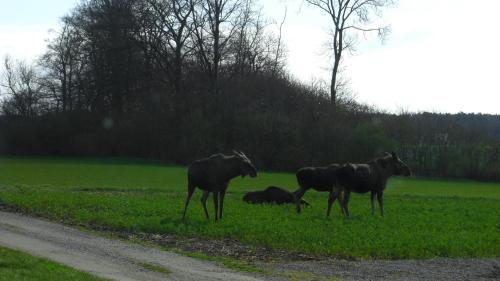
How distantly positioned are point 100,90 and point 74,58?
5.67 m

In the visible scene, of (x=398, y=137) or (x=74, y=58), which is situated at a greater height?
(x=74, y=58)

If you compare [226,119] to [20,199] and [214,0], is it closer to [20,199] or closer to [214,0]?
[214,0]

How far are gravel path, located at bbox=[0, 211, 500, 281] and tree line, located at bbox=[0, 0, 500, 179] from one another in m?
47.5

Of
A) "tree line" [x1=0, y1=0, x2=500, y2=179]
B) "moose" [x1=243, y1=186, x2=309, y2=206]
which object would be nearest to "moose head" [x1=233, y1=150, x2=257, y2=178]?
"moose" [x1=243, y1=186, x2=309, y2=206]

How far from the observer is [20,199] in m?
25.5

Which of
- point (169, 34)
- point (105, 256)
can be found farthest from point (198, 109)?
point (105, 256)

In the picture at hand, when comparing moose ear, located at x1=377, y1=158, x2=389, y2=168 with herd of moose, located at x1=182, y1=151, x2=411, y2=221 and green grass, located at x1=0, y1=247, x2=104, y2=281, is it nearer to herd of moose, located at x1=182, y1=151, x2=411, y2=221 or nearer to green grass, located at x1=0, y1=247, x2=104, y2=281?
herd of moose, located at x1=182, y1=151, x2=411, y2=221

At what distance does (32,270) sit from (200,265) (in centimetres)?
324

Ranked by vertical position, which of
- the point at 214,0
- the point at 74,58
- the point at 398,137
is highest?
the point at 214,0

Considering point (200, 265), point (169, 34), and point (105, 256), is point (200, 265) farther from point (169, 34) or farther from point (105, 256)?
point (169, 34)

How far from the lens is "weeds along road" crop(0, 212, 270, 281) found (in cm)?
1211

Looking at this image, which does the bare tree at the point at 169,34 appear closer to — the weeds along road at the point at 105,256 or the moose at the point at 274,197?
the moose at the point at 274,197

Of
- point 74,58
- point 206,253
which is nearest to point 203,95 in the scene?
point 74,58

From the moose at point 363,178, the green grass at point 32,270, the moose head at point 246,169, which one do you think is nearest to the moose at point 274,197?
the moose at point 363,178
